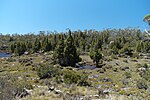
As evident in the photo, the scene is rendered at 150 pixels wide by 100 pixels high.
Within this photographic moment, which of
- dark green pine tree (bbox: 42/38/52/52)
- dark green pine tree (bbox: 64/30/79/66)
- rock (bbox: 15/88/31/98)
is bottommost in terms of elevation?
rock (bbox: 15/88/31/98)

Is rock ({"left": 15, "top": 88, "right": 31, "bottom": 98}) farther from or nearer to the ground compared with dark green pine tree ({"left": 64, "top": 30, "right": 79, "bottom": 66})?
nearer to the ground

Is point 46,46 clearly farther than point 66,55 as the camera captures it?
Yes

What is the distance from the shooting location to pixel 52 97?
15.9 metres

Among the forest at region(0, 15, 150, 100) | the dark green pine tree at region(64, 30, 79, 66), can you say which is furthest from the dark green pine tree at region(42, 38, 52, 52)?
the dark green pine tree at region(64, 30, 79, 66)

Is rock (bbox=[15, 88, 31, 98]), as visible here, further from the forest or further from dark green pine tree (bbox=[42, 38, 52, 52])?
dark green pine tree (bbox=[42, 38, 52, 52])

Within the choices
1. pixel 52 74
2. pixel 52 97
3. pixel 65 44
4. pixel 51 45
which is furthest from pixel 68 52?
pixel 51 45

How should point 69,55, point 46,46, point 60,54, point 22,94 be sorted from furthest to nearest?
point 46,46
point 60,54
point 69,55
point 22,94

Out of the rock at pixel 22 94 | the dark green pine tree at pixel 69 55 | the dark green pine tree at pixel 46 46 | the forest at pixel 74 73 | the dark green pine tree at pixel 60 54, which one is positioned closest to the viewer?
the rock at pixel 22 94

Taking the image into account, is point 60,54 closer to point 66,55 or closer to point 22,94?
point 66,55

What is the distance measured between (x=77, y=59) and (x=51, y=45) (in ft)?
143

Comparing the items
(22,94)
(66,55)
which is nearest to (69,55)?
(66,55)

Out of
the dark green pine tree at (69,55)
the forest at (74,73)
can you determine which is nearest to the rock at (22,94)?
the forest at (74,73)

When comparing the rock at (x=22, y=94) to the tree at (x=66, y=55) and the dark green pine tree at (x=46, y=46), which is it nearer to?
the tree at (x=66, y=55)

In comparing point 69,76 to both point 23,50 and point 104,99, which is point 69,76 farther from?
point 23,50
